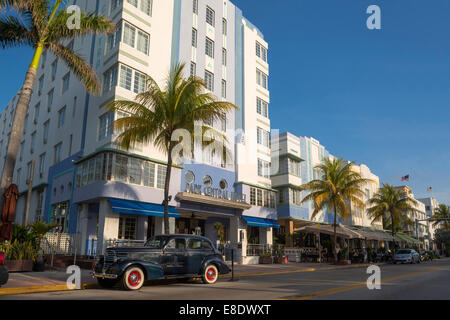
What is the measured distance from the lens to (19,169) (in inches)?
1452

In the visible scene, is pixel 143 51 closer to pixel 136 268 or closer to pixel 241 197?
pixel 241 197

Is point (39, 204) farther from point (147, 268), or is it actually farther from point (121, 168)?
point (147, 268)

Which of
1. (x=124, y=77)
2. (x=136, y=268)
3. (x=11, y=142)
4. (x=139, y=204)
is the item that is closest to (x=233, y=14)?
(x=124, y=77)

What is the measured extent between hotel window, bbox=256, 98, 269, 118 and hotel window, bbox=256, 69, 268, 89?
174 cm

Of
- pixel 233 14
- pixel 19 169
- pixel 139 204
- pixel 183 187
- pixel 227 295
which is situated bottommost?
pixel 227 295

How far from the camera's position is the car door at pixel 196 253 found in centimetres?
1253

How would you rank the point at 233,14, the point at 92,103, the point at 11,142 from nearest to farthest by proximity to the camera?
1. the point at 11,142
2. the point at 92,103
3. the point at 233,14

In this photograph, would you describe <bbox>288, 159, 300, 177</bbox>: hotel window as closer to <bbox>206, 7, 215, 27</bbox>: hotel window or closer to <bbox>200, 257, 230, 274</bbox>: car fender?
<bbox>206, 7, 215, 27</bbox>: hotel window

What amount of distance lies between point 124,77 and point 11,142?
9678 millimetres

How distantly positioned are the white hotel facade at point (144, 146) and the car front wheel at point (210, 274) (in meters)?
8.76

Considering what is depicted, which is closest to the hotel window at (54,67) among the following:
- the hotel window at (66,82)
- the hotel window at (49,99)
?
the hotel window at (49,99)

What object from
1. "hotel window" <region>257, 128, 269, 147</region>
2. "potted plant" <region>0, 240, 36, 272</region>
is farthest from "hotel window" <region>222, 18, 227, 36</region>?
"potted plant" <region>0, 240, 36, 272</region>

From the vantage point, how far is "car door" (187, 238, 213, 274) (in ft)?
41.1

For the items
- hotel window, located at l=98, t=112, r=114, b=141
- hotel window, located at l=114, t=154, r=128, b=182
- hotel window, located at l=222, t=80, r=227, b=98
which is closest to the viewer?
hotel window, located at l=114, t=154, r=128, b=182
